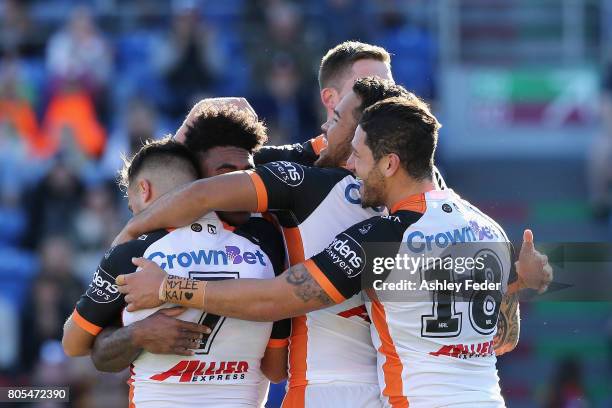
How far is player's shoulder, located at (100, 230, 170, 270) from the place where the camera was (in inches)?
194

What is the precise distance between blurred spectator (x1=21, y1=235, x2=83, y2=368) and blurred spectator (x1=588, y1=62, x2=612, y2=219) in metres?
5.71

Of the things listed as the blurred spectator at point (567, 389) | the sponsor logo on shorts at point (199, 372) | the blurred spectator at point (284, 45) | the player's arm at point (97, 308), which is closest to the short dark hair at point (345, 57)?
the player's arm at point (97, 308)

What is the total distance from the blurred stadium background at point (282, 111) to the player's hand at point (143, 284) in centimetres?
504

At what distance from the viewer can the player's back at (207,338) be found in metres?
A: 4.91

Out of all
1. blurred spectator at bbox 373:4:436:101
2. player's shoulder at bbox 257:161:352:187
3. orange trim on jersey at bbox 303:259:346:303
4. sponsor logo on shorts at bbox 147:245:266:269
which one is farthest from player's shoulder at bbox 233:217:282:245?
blurred spectator at bbox 373:4:436:101

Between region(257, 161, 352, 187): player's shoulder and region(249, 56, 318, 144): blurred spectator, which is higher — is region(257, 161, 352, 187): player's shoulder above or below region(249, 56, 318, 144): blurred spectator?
below

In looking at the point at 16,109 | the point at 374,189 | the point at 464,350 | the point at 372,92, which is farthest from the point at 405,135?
the point at 16,109

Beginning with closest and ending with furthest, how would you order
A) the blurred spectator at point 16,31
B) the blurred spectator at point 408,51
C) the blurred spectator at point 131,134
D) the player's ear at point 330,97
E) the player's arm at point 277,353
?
the player's arm at point 277,353
the player's ear at point 330,97
the blurred spectator at point 131,134
the blurred spectator at point 408,51
the blurred spectator at point 16,31

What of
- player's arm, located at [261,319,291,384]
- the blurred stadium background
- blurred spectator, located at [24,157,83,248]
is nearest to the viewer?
player's arm, located at [261,319,291,384]

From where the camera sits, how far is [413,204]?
481cm

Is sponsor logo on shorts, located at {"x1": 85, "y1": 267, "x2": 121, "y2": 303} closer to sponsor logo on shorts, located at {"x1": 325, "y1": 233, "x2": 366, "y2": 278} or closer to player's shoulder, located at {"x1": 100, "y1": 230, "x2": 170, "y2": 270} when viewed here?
player's shoulder, located at {"x1": 100, "y1": 230, "x2": 170, "y2": 270}

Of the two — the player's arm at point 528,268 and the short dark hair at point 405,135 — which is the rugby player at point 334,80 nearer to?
the short dark hair at point 405,135

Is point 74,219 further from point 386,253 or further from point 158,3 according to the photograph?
point 386,253

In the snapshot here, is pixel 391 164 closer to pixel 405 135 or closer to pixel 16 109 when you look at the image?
pixel 405 135
